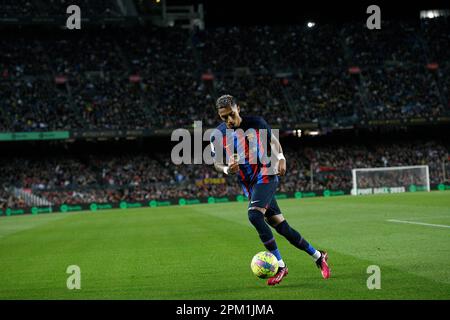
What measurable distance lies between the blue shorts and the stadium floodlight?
43.3m

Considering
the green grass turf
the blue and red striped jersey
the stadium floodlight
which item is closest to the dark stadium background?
the stadium floodlight

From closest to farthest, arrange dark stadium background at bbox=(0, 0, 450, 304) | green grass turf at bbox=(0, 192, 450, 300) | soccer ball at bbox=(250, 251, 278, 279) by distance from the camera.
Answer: green grass turf at bbox=(0, 192, 450, 300), soccer ball at bbox=(250, 251, 278, 279), dark stadium background at bbox=(0, 0, 450, 304)

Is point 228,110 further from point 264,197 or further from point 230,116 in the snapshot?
point 264,197

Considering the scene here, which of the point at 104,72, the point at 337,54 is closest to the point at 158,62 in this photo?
the point at 104,72

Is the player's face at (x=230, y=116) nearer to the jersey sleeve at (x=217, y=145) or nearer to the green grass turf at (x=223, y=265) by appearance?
the jersey sleeve at (x=217, y=145)

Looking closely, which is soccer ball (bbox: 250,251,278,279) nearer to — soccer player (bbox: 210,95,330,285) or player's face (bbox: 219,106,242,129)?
soccer player (bbox: 210,95,330,285)

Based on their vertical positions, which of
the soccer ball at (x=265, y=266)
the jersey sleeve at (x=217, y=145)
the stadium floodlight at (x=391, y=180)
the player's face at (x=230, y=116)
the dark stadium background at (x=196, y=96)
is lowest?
the soccer ball at (x=265, y=266)

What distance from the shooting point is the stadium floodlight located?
49.4 metres

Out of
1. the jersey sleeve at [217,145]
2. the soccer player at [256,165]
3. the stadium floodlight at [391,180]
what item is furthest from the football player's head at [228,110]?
the stadium floodlight at [391,180]

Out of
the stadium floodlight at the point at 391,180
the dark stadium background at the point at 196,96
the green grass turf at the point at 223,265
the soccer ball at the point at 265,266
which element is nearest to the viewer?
the green grass turf at the point at 223,265

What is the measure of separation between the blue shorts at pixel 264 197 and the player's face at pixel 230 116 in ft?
3.35

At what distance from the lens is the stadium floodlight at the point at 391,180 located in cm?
4941

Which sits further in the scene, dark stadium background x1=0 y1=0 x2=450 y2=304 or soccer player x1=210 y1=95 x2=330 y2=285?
dark stadium background x1=0 y1=0 x2=450 y2=304

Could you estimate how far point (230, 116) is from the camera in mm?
8289
